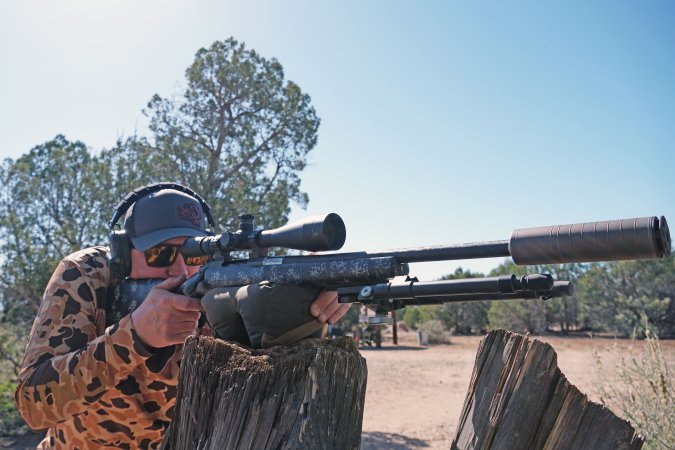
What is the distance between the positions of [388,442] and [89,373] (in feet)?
28.1

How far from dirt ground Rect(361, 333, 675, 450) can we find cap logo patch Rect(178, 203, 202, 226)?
12.3ft

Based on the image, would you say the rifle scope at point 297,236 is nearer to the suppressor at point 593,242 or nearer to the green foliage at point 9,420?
the suppressor at point 593,242

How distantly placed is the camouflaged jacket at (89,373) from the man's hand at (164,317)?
63 millimetres

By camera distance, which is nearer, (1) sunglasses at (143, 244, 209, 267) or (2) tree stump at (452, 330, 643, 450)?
(2) tree stump at (452, 330, 643, 450)

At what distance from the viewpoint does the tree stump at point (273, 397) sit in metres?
1.49

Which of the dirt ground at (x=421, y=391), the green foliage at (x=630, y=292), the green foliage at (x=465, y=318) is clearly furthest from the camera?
the green foliage at (x=465, y=318)

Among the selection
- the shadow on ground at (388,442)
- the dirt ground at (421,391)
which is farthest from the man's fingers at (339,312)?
the shadow on ground at (388,442)

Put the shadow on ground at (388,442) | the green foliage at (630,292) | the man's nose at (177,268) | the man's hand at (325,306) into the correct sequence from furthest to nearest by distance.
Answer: the green foliage at (630,292) < the shadow on ground at (388,442) < the man's nose at (177,268) < the man's hand at (325,306)

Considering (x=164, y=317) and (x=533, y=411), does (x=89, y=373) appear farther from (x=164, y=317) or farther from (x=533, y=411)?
(x=533, y=411)

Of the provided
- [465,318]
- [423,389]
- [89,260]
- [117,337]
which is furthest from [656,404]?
[465,318]

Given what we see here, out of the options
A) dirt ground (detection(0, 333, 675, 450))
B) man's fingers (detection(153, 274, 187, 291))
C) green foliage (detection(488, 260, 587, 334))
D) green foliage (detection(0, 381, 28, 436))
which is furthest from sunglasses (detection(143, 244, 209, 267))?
green foliage (detection(488, 260, 587, 334))

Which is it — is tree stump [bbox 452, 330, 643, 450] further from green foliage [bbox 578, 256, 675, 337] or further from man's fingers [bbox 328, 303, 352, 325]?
green foliage [bbox 578, 256, 675, 337]

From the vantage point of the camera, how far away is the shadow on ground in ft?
31.8

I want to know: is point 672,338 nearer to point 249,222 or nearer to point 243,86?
point 243,86
